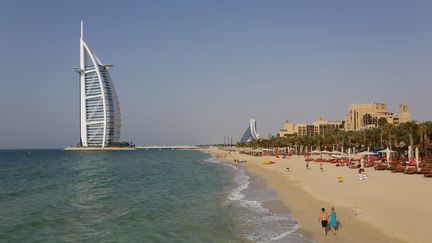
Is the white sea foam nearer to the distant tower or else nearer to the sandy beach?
the sandy beach

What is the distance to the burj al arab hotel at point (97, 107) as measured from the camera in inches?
5758

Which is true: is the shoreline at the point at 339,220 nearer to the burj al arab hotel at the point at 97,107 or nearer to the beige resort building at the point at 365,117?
the beige resort building at the point at 365,117

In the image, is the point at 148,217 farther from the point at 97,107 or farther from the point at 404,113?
the point at 97,107

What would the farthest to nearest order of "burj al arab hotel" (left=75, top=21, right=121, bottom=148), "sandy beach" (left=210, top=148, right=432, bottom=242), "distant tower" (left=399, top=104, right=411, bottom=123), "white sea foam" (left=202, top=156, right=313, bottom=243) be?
"burj al arab hotel" (left=75, top=21, right=121, bottom=148) → "distant tower" (left=399, top=104, right=411, bottom=123) → "white sea foam" (left=202, top=156, right=313, bottom=243) → "sandy beach" (left=210, top=148, right=432, bottom=242)

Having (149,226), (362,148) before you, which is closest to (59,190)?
(149,226)

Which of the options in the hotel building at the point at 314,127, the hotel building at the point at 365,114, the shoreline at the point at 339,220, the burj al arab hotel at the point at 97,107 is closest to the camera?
the shoreline at the point at 339,220

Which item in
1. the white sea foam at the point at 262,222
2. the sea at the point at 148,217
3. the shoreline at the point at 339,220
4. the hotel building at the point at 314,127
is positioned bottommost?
the sea at the point at 148,217

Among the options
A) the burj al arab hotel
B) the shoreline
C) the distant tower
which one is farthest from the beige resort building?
the shoreline

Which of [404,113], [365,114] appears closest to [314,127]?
[365,114]

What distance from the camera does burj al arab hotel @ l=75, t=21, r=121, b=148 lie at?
146 m

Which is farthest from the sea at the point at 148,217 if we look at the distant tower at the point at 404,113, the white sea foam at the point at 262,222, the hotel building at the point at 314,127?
the hotel building at the point at 314,127

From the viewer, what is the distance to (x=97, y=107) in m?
147

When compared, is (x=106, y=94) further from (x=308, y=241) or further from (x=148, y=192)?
(x=308, y=241)

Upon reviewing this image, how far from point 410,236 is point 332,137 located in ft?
236
